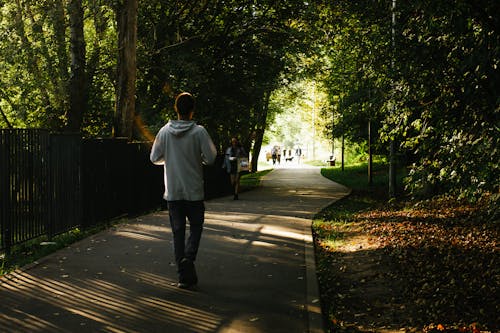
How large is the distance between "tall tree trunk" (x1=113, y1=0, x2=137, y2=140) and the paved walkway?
15.0ft

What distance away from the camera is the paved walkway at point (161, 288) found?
5.15 m

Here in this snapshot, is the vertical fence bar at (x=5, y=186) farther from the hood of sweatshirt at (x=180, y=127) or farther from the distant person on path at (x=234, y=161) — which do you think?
the distant person on path at (x=234, y=161)

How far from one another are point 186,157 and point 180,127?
0.31m

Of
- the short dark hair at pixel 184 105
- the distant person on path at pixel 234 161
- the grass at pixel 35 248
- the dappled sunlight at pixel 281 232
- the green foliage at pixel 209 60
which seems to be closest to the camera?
the short dark hair at pixel 184 105

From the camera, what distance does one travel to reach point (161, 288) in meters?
6.33

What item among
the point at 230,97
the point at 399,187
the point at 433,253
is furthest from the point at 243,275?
the point at 399,187

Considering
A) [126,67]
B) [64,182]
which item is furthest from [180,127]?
[126,67]

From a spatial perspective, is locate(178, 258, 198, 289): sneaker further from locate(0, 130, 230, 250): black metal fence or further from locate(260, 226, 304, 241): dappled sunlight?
locate(260, 226, 304, 241): dappled sunlight

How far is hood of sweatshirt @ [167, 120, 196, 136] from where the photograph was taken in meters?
6.20

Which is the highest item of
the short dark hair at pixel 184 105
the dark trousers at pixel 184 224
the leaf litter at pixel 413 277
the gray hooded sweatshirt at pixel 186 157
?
the short dark hair at pixel 184 105

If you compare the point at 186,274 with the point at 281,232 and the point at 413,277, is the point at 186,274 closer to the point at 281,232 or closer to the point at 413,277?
the point at 413,277

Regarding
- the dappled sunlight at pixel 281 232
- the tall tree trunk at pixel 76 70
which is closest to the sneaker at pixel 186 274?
the dappled sunlight at pixel 281 232

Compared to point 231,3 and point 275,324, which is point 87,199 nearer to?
point 275,324

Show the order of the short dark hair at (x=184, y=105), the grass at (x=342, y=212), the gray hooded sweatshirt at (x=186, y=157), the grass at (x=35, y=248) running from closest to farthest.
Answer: the gray hooded sweatshirt at (x=186, y=157) < the short dark hair at (x=184, y=105) < the grass at (x=35, y=248) < the grass at (x=342, y=212)
